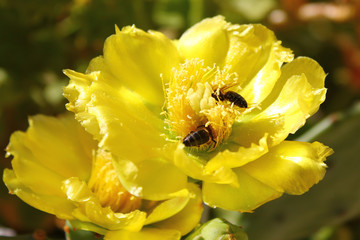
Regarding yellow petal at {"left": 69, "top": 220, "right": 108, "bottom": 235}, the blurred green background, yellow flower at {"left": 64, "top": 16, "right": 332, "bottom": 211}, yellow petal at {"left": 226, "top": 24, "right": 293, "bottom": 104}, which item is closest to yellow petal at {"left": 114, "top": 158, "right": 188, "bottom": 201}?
yellow flower at {"left": 64, "top": 16, "right": 332, "bottom": 211}

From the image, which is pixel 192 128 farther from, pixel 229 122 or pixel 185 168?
pixel 185 168

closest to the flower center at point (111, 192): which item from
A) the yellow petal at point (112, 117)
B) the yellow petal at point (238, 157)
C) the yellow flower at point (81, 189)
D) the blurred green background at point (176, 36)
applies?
the yellow flower at point (81, 189)

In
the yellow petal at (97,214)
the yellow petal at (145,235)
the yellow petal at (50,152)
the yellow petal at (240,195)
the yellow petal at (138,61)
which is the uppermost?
the yellow petal at (138,61)

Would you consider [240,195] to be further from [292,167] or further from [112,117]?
[112,117]

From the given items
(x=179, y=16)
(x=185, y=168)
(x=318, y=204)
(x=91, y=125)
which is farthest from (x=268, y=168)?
(x=179, y=16)

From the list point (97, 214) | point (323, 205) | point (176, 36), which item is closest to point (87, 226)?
point (97, 214)

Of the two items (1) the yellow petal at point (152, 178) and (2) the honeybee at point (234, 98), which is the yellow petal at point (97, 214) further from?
(2) the honeybee at point (234, 98)
